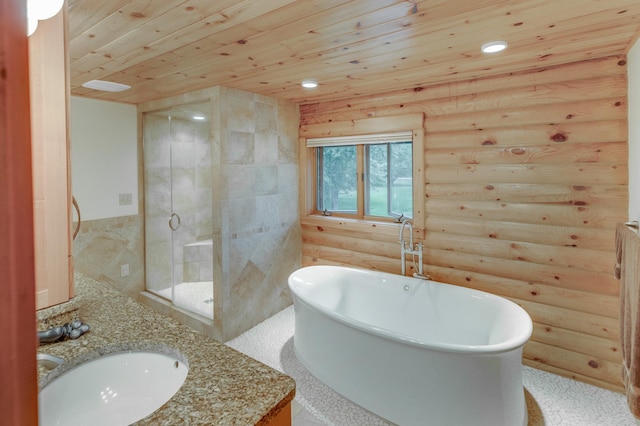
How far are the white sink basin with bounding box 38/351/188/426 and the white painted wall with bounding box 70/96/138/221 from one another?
2.82 meters

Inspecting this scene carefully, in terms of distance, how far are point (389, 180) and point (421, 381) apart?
6.48ft

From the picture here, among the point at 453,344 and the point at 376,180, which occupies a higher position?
the point at 376,180

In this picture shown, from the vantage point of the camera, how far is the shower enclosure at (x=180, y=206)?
3461 millimetres

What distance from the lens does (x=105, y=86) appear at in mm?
2977

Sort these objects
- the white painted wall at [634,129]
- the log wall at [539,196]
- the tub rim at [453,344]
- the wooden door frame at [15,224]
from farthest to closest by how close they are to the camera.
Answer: the log wall at [539,196] < the white painted wall at [634,129] < the tub rim at [453,344] < the wooden door frame at [15,224]

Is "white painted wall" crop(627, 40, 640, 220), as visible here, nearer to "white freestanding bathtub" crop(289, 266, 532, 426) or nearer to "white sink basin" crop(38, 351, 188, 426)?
"white freestanding bathtub" crop(289, 266, 532, 426)

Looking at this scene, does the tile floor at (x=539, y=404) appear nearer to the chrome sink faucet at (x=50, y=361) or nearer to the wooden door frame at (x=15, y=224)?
the chrome sink faucet at (x=50, y=361)

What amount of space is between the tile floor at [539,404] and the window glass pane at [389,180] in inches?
66.5

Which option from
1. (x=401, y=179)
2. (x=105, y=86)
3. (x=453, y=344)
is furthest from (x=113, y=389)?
(x=401, y=179)

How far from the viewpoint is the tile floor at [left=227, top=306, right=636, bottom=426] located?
214 cm

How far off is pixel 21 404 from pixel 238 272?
3.03m

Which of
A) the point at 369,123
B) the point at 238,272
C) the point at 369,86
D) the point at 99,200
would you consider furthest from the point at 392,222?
the point at 99,200

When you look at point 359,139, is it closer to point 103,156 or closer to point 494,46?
point 494,46

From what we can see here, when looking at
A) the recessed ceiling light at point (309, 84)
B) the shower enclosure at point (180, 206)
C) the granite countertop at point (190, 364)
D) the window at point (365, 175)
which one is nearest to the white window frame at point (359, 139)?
the window at point (365, 175)
